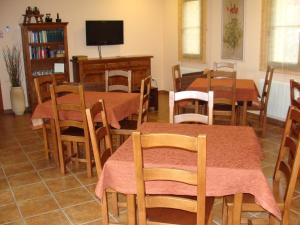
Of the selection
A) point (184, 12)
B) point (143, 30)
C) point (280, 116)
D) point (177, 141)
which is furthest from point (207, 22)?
point (177, 141)

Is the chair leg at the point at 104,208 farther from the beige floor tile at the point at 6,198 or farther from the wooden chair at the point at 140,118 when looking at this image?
the wooden chair at the point at 140,118

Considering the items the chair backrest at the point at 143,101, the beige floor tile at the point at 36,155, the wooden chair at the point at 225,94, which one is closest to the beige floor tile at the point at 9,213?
the beige floor tile at the point at 36,155

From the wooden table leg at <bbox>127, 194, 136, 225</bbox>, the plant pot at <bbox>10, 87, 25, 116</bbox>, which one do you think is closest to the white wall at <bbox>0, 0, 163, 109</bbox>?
the plant pot at <bbox>10, 87, 25, 116</bbox>

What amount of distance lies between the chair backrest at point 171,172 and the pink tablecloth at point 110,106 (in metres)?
1.80

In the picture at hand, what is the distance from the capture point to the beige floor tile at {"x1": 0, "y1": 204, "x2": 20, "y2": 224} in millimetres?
2900

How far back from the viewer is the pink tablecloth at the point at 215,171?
6.20ft

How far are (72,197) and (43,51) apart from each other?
4188 mm

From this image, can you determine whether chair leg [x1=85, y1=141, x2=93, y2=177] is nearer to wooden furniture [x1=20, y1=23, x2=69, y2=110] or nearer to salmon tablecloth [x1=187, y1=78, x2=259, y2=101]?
salmon tablecloth [x1=187, y1=78, x2=259, y2=101]

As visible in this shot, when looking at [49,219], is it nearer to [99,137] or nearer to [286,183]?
[99,137]

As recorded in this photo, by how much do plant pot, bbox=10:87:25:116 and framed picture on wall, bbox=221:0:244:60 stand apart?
391cm

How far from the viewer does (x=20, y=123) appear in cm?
602

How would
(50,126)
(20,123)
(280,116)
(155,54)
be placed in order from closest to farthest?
(50,126) → (280,116) → (20,123) → (155,54)

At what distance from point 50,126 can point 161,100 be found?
3.94m

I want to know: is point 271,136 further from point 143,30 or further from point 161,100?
point 143,30
